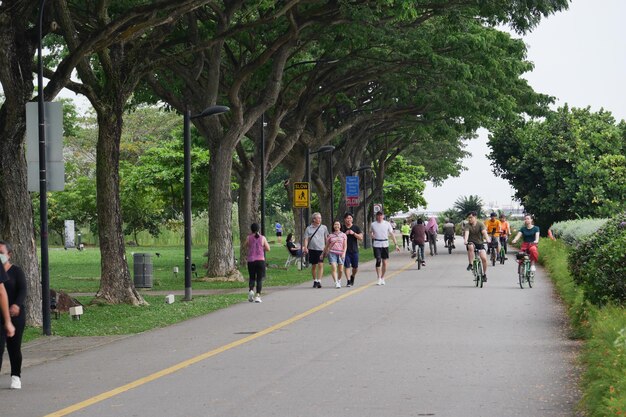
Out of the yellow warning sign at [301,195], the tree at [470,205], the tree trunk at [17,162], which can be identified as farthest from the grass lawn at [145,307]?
the tree at [470,205]

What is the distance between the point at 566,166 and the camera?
64.2m

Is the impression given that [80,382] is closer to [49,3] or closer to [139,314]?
[139,314]

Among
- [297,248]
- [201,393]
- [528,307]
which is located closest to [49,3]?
[528,307]

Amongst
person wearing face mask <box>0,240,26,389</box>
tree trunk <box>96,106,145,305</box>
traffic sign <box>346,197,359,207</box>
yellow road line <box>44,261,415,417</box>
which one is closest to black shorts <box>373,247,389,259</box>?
yellow road line <box>44,261,415,417</box>

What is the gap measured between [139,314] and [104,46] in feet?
15.6

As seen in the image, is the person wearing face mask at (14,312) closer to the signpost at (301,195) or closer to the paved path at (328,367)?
the paved path at (328,367)

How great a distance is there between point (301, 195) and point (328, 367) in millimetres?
29287

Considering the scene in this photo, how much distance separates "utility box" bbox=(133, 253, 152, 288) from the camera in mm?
32344

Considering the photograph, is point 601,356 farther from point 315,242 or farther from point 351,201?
point 351,201

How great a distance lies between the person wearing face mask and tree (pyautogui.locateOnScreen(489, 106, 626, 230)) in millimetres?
51302

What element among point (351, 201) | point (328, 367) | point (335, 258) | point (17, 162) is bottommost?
point (328, 367)

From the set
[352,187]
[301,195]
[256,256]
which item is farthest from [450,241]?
[256,256]

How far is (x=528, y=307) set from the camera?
23000 millimetres

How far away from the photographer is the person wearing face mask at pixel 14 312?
12.6m
